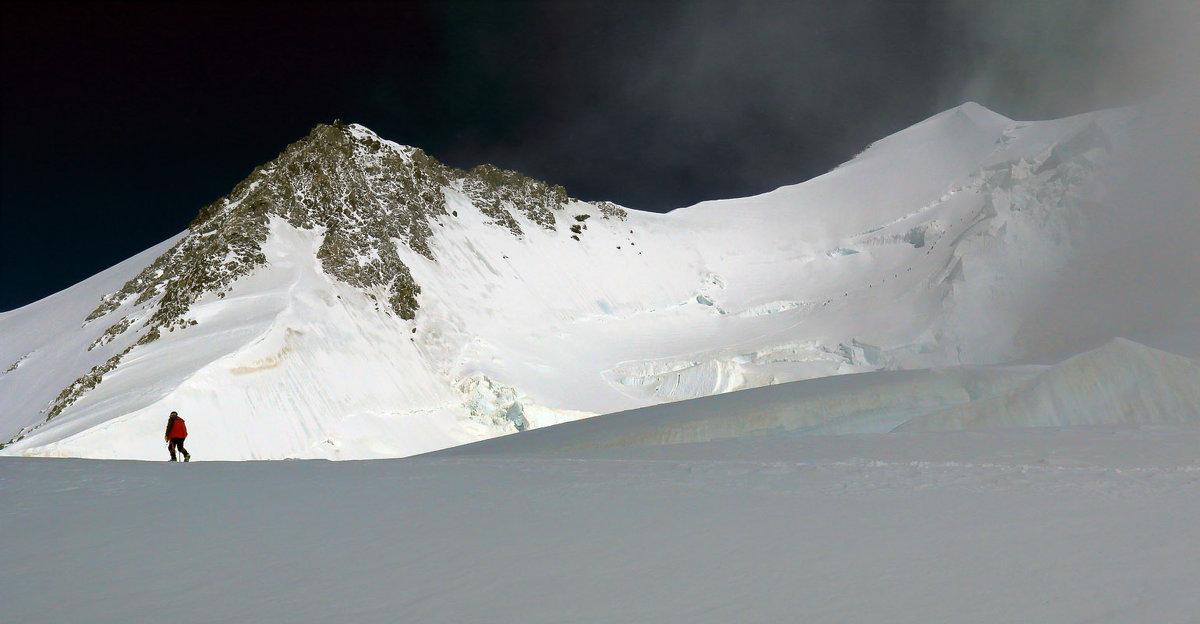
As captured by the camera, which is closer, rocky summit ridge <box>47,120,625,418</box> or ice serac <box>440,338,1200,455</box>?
ice serac <box>440,338,1200,455</box>

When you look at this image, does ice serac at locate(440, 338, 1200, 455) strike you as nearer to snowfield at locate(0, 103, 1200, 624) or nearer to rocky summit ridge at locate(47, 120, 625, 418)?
snowfield at locate(0, 103, 1200, 624)

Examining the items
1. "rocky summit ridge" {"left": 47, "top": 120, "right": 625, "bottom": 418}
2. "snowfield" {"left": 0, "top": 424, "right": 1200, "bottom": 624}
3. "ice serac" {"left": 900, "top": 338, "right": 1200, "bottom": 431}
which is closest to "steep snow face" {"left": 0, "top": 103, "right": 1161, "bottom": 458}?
"rocky summit ridge" {"left": 47, "top": 120, "right": 625, "bottom": 418}

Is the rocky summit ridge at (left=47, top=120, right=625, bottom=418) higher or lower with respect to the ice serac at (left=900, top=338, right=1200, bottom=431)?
higher

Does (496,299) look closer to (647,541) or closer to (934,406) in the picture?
(934,406)

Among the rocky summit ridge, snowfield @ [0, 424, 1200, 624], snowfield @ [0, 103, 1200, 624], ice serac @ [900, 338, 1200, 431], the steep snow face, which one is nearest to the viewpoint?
snowfield @ [0, 424, 1200, 624]

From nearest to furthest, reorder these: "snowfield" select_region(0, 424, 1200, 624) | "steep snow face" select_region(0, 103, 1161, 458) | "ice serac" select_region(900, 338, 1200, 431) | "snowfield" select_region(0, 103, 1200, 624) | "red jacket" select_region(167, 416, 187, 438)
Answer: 1. "snowfield" select_region(0, 424, 1200, 624)
2. "snowfield" select_region(0, 103, 1200, 624)
3. "ice serac" select_region(900, 338, 1200, 431)
4. "red jacket" select_region(167, 416, 187, 438)
5. "steep snow face" select_region(0, 103, 1161, 458)

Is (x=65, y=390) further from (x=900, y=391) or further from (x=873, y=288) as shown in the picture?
(x=873, y=288)

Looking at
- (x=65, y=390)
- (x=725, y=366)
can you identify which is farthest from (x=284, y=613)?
(x=725, y=366)
